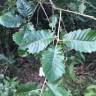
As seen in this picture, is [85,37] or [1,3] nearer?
[85,37]

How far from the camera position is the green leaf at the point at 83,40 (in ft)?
2.42

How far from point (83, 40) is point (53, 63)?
0.09 m

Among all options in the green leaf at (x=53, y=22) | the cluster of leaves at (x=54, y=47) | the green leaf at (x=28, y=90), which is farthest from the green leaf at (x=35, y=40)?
the green leaf at (x=53, y=22)

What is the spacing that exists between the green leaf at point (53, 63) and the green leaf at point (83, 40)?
0.12ft

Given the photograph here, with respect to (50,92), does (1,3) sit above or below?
below

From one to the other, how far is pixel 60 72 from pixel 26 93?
0.47ft

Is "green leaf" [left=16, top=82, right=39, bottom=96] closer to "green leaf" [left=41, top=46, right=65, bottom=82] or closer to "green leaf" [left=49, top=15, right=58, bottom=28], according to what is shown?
"green leaf" [left=41, top=46, right=65, bottom=82]

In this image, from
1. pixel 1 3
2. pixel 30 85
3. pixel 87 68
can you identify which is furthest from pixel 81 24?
pixel 30 85

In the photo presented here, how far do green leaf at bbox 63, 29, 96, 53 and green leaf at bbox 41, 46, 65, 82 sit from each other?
1.4 inches

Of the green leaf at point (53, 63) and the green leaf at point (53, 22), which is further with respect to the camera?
the green leaf at point (53, 22)

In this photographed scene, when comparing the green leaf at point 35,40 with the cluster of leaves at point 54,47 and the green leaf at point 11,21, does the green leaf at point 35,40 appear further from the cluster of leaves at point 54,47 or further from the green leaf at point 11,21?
the green leaf at point 11,21

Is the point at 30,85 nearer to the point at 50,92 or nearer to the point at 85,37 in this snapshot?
the point at 50,92

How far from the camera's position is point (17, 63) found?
3.10 m

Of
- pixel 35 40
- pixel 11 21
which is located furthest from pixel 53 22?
pixel 35 40
